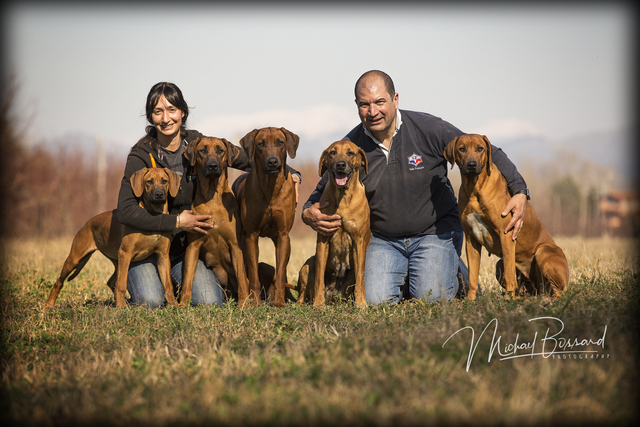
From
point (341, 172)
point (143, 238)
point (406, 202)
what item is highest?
point (341, 172)

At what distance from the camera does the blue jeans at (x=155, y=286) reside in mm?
6023

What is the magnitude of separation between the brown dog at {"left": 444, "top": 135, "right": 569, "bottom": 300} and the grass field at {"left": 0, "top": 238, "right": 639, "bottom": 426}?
302mm

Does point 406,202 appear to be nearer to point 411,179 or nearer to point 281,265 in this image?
point 411,179

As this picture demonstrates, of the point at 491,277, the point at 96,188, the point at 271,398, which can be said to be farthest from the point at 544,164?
the point at 271,398

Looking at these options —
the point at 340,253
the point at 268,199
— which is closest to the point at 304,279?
the point at 340,253

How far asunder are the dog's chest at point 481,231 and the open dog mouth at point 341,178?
4.51ft

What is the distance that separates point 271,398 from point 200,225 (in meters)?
3.23

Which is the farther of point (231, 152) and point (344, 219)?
point (231, 152)

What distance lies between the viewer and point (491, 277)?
734 centimetres

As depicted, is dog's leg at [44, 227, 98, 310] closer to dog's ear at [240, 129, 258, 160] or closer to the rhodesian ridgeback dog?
dog's ear at [240, 129, 258, 160]

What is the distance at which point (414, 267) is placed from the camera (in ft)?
20.1

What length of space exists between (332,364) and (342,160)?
2690 mm

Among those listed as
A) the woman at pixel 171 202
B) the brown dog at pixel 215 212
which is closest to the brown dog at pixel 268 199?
the brown dog at pixel 215 212
